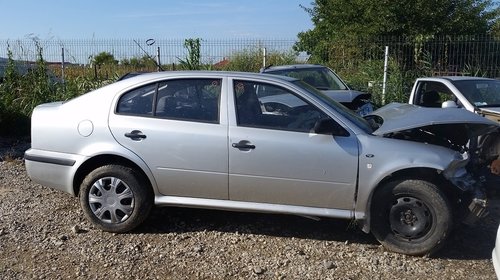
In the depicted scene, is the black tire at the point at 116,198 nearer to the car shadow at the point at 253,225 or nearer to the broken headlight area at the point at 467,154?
the car shadow at the point at 253,225

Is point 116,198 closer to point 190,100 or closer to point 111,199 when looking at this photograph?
point 111,199

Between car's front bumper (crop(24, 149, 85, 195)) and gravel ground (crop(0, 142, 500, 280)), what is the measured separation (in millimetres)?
474

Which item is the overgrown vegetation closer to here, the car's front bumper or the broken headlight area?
the car's front bumper

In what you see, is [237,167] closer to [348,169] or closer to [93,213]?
[348,169]

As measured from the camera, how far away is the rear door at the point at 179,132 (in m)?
4.73

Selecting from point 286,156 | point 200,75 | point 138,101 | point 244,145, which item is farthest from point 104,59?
point 286,156

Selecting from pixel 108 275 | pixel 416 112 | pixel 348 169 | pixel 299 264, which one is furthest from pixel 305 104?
pixel 108 275

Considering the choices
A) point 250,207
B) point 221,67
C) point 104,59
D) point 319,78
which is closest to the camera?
point 250,207

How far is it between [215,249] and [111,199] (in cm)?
115

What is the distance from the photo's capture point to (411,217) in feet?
14.8

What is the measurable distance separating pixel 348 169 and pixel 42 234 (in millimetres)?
3060

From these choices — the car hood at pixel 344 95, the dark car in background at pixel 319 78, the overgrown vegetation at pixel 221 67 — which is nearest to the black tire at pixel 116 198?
the car hood at pixel 344 95

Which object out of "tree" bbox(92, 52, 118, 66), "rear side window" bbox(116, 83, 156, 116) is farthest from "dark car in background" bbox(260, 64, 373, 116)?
"tree" bbox(92, 52, 118, 66)

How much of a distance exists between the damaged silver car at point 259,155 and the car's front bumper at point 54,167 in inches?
0.4
